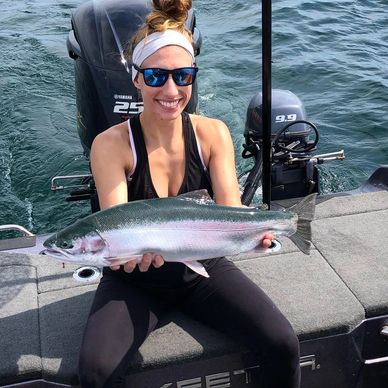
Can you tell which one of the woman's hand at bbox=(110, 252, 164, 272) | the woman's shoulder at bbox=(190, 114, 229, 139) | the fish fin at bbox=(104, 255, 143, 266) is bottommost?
the woman's hand at bbox=(110, 252, 164, 272)

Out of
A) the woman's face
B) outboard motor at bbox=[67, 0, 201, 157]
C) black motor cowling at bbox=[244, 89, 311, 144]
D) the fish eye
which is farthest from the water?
the fish eye

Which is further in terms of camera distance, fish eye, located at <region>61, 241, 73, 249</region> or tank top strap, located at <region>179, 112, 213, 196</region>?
tank top strap, located at <region>179, 112, 213, 196</region>

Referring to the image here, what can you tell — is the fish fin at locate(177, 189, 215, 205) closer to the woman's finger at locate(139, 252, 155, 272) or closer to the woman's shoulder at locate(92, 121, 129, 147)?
the woman's finger at locate(139, 252, 155, 272)

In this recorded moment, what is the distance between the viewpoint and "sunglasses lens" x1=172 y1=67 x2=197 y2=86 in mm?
2551

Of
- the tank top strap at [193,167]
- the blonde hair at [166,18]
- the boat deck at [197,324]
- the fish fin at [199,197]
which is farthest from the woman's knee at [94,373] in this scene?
the blonde hair at [166,18]

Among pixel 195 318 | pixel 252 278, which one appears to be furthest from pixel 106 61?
pixel 195 318

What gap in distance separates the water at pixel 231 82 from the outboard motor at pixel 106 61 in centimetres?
130

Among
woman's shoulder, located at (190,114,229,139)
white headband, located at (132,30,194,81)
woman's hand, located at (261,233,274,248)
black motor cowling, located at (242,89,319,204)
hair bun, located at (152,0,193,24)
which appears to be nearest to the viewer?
woman's hand, located at (261,233,274,248)

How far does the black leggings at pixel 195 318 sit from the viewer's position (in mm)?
2359

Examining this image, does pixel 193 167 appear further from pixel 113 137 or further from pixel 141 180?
pixel 113 137

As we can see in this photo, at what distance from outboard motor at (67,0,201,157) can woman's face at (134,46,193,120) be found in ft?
4.58

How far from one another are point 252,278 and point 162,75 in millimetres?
1245

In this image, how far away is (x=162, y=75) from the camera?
2.54 meters

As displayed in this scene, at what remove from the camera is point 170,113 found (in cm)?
263
